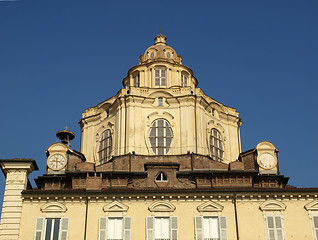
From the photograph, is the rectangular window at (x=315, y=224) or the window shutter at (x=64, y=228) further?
the rectangular window at (x=315, y=224)

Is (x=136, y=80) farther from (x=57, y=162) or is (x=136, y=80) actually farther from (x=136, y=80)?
(x=57, y=162)

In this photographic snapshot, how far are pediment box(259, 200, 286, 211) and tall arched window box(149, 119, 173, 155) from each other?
17838mm

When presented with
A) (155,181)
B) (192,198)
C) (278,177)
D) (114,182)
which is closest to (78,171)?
(114,182)

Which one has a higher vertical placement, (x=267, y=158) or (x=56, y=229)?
(x=267, y=158)

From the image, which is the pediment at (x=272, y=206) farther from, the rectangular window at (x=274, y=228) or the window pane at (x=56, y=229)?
the window pane at (x=56, y=229)

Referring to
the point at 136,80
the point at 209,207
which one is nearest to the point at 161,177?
the point at 209,207

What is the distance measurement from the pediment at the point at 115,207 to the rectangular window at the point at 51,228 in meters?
2.97

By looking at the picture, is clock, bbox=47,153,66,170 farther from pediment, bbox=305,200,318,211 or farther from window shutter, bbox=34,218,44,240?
pediment, bbox=305,200,318,211

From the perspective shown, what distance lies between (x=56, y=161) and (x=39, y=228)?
40.4ft

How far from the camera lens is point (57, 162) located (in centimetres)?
5262

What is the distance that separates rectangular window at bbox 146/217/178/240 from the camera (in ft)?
134

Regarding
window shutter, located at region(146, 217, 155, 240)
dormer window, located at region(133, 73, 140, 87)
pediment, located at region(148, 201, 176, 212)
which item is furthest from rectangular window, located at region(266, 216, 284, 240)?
dormer window, located at region(133, 73, 140, 87)

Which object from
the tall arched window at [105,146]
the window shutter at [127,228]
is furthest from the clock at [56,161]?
the window shutter at [127,228]

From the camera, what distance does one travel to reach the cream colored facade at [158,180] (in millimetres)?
41188
